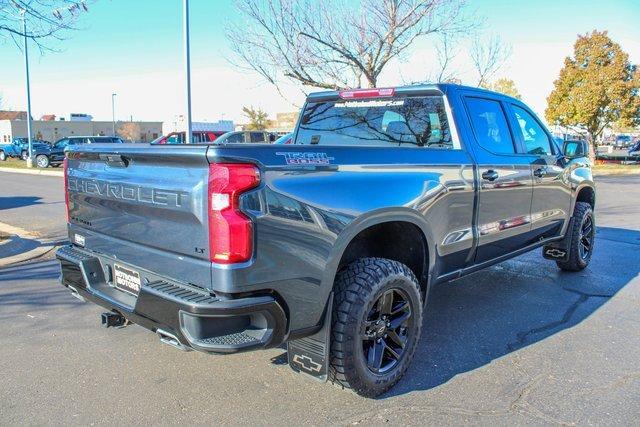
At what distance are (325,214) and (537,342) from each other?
237cm

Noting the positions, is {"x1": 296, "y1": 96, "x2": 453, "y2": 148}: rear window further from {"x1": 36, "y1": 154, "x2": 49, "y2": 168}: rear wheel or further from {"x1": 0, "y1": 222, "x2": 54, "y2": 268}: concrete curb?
{"x1": 36, "y1": 154, "x2": 49, "y2": 168}: rear wheel

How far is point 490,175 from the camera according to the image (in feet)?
14.0

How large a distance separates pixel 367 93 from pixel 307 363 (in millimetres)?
2505

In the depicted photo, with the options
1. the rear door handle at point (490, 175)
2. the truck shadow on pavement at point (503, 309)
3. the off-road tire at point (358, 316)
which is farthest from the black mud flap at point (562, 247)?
the off-road tire at point (358, 316)

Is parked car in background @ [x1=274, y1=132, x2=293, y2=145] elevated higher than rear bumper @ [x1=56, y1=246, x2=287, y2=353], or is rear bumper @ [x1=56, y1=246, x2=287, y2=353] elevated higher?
parked car in background @ [x1=274, y1=132, x2=293, y2=145]

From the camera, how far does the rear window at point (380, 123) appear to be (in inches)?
167

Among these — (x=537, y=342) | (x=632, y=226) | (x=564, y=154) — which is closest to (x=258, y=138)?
(x=632, y=226)

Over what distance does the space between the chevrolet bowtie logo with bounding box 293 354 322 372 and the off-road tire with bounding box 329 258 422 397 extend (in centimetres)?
13

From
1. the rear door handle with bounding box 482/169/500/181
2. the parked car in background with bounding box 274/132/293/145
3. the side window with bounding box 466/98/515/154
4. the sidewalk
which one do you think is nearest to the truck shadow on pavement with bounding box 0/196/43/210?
the sidewalk

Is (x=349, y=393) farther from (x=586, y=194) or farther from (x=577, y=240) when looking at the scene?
(x=586, y=194)

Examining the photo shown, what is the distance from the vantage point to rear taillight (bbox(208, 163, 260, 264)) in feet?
8.31

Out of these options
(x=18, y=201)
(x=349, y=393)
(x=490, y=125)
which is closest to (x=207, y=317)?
(x=349, y=393)

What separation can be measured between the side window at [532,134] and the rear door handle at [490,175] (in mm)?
945

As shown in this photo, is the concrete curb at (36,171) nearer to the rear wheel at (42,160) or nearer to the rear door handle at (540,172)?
the rear wheel at (42,160)
